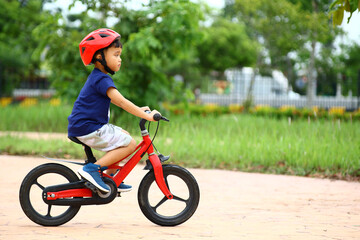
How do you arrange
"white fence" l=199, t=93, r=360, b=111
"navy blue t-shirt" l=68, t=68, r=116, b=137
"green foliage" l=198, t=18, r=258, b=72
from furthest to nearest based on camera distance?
"green foliage" l=198, t=18, r=258, b=72, "white fence" l=199, t=93, r=360, b=111, "navy blue t-shirt" l=68, t=68, r=116, b=137

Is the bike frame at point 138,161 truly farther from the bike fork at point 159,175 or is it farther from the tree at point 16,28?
the tree at point 16,28

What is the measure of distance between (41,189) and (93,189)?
0.53 m

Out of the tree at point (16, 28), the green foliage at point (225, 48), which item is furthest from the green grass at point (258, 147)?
the green foliage at point (225, 48)

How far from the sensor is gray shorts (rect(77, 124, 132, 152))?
409 cm

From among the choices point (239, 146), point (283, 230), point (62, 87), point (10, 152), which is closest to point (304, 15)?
point (62, 87)

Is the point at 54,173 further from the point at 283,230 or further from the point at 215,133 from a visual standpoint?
the point at 215,133

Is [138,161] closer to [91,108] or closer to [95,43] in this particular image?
[91,108]

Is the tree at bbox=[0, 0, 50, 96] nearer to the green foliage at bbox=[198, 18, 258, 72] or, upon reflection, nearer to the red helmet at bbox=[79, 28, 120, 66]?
the green foliage at bbox=[198, 18, 258, 72]

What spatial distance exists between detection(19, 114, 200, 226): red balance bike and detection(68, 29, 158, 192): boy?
108mm

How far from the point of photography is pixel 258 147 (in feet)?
28.7

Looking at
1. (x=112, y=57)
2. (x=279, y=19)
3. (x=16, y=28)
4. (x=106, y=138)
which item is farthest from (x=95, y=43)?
(x=16, y=28)

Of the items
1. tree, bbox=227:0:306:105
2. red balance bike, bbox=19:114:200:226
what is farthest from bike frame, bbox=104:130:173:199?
tree, bbox=227:0:306:105

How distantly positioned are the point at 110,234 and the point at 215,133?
21.8 feet

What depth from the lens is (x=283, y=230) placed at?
440cm
